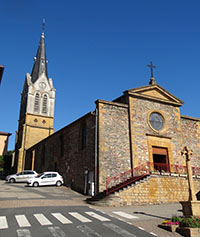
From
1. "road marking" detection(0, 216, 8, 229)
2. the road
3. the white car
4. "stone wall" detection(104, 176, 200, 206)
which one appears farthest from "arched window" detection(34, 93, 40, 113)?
"road marking" detection(0, 216, 8, 229)

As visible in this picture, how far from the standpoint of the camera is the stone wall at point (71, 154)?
19859 millimetres

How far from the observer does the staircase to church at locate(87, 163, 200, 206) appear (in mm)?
14030

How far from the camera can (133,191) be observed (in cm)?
1465

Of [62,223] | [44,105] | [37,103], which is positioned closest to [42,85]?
[37,103]

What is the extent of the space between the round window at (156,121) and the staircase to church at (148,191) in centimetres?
533

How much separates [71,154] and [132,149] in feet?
22.1

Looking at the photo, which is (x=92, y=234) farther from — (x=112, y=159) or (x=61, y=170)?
(x=61, y=170)

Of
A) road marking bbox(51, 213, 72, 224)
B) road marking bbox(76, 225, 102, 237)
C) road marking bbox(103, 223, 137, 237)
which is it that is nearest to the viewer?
road marking bbox(76, 225, 102, 237)

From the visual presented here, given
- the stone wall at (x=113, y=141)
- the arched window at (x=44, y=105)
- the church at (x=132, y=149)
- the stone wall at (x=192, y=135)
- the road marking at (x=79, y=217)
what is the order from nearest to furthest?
1. the road marking at (x=79, y=217)
2. the church at (x=132, y=149)
3. the stone wall at (x=113, y=141)
4. the stone wall at (x=192, y=135)
5. the arched window at (x=44, y=105)

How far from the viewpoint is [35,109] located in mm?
44844

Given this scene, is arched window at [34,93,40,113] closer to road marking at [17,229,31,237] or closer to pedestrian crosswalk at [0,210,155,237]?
pedestrian crosswalk at [0,210,155,237]

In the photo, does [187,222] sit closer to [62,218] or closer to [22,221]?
[62,218]

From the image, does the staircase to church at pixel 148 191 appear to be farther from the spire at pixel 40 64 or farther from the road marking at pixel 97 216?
the spire at pixel 40 64

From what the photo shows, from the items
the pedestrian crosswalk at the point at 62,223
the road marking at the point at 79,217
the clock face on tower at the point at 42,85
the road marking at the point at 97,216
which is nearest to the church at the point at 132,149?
the road marking at the point at 97,216
